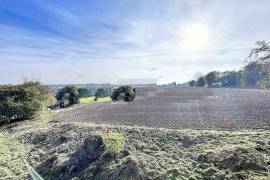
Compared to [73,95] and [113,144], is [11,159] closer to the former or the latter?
[113,144]

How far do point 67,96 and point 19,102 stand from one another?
13.2 meters

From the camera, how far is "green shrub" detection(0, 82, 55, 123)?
21.7m

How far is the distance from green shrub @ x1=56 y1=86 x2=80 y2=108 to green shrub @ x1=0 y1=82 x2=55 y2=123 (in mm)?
11255

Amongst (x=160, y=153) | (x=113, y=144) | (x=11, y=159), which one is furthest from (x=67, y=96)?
(x=160, y=153)

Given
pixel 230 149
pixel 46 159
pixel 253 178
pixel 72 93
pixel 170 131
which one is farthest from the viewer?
pixel 72 93

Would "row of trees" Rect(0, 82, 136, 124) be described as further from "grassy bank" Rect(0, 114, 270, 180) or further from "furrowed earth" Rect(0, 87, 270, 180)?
"grassy bank" Rect(0, 114, 270, 180)

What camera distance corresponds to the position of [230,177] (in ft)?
26.5

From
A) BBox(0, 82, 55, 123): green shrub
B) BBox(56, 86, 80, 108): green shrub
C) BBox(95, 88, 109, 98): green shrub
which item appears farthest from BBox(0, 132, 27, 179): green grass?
BBox(95, 88, 109, 98): green shrub

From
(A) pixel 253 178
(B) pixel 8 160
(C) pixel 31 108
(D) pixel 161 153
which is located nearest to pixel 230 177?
(A) pixel 253 178

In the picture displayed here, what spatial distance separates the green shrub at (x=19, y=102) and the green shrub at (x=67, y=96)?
1125cm

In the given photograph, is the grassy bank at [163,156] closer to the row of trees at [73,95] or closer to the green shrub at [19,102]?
the green shrub at [19,102]

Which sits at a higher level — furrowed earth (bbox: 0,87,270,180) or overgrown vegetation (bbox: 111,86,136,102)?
overgrown vegetation (bbox: 111,86,136,102)

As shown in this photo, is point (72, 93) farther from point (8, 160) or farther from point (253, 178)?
point (253, 178)

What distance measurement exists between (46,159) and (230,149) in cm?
585
